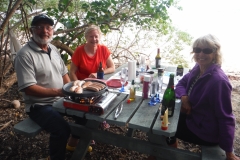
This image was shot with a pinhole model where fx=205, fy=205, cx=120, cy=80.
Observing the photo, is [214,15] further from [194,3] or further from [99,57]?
[99,57]

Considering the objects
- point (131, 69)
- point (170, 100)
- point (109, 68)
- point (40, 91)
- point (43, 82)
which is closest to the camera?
point (170, 100)

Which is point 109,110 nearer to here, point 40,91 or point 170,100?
point 170,100

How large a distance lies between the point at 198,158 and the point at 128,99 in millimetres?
816

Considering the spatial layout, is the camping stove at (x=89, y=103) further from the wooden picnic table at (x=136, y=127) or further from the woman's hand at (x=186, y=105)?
the woman's hand at (x=186, y=105)

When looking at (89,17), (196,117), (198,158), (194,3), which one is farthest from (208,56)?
(194,3)

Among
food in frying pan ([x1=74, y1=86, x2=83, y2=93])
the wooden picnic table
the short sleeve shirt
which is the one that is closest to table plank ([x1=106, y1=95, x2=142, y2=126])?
the wooden picnic table

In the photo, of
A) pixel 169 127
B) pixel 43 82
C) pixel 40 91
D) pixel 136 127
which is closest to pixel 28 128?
pixel 40 91

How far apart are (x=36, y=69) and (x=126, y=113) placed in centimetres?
115

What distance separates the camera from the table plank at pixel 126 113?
1671mm

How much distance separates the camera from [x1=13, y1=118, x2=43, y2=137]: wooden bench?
1959 mm

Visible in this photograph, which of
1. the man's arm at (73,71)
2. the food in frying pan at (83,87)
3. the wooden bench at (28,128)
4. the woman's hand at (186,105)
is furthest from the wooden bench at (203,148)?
the man's arm at (73,71)

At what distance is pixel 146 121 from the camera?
1686 millimetres

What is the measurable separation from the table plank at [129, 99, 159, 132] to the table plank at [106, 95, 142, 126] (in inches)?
1.5

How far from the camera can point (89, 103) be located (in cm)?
177
